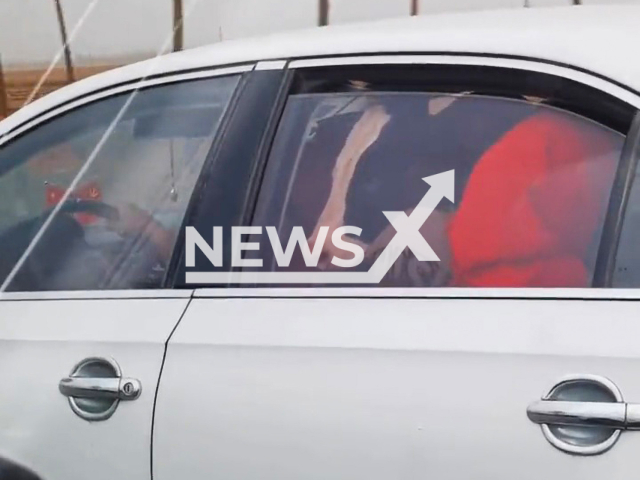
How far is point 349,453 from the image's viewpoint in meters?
1.72

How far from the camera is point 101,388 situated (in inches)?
79.9

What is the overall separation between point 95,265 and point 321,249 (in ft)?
2.00

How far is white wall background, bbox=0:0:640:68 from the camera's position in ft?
8.76

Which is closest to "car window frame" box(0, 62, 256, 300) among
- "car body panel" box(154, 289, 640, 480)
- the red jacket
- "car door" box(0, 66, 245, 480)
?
"car door" box(0, 66, 245, 480)

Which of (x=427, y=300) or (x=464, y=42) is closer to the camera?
(x=427, y=300)

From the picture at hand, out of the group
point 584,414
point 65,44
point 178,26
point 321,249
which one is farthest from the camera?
point 65,44

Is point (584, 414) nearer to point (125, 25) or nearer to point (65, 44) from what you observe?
point (125, 25)

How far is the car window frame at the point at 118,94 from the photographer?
86.7 inches

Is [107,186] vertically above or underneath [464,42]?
underneath

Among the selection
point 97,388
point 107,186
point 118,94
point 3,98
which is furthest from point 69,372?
point 3,98

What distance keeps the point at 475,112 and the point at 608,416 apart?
0.70m

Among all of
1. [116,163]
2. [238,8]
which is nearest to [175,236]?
[116,163]

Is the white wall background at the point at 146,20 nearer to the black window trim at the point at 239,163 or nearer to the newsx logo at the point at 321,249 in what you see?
the black window trim at the point at 239,163

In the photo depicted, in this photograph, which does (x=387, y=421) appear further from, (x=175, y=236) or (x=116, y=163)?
(x=116, y=163)
